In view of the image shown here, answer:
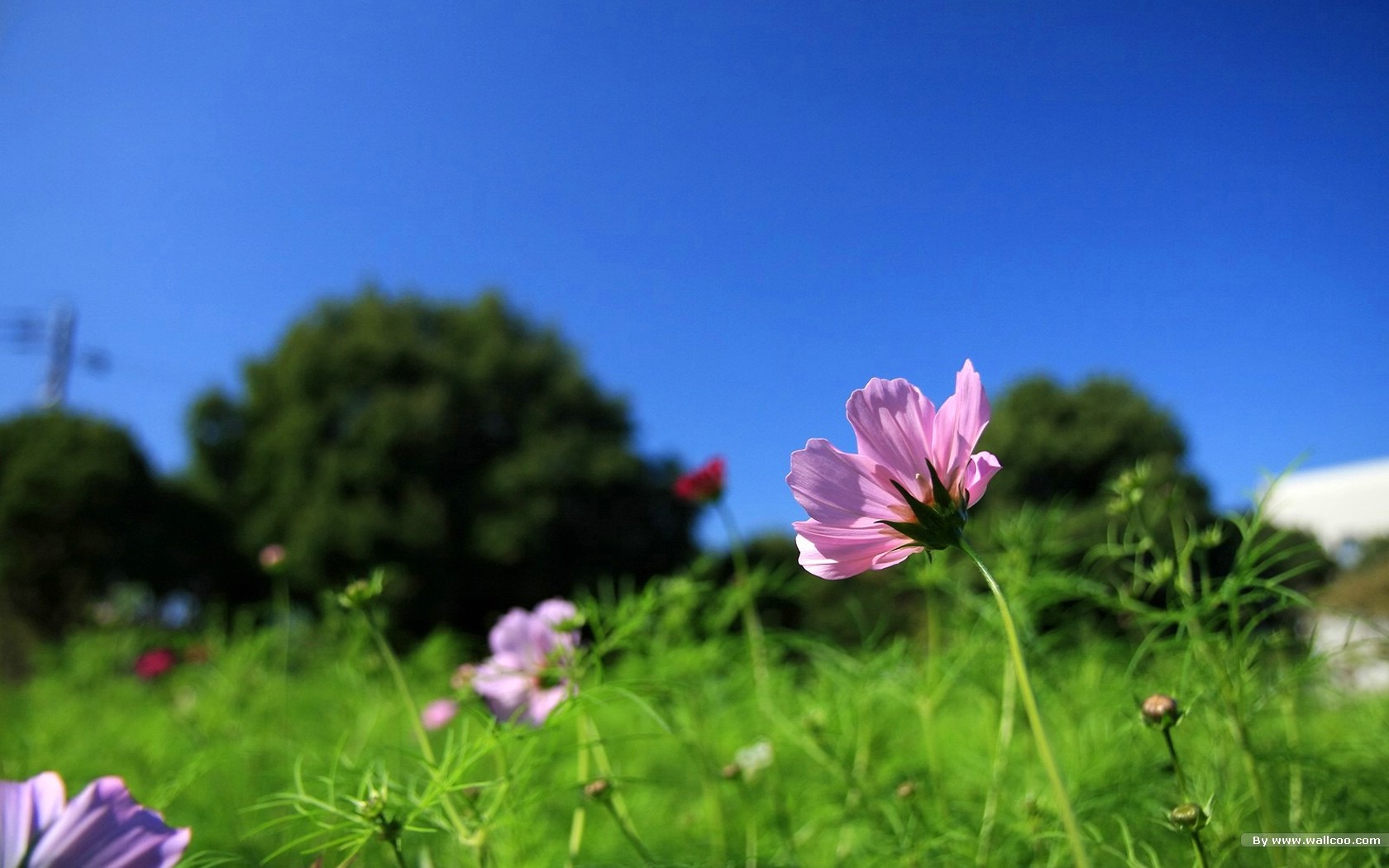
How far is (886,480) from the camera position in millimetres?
300

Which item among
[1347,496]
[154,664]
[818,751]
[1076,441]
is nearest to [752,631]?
[818,751]

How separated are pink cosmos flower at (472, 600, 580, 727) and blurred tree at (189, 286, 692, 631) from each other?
739 centimetres

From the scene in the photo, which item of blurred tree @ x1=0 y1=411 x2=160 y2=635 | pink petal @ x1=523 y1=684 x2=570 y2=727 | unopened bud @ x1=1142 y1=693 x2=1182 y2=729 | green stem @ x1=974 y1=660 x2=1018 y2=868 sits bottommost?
green stem @ x1=974 y1=660 x2=1018 y2=868

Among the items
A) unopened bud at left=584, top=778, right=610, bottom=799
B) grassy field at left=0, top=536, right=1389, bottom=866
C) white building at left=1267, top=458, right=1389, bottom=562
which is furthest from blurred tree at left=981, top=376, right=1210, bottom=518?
unopened bud at left=584, top=778, right=610, bottom=799

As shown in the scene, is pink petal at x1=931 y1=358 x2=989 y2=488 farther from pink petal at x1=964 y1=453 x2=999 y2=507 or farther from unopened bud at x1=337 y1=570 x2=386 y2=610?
unopened bud at x1=337 y1=570 x2=386 y2=610

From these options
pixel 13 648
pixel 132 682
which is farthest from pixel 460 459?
pixel 132 682

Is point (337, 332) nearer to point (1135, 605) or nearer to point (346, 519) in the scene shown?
point (346, 519)

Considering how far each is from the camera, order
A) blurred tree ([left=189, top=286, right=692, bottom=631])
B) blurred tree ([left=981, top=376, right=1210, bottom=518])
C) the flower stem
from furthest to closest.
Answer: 1. blurred tree ([left=189, top=286, right=692, bottom=631])
2. blurred tree ([left=981, top=376, right=1210, bottom=518])
3. the flower stem

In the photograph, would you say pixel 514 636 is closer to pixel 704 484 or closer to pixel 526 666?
pixel 526 666

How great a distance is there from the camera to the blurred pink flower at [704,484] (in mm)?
928

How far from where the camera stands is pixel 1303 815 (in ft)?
1.78

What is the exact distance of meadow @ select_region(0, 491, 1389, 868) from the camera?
0.46 m

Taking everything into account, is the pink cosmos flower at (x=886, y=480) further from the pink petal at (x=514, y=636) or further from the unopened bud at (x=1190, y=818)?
the pink petal at (x=514, y=636)

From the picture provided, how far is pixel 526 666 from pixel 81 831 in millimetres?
296
